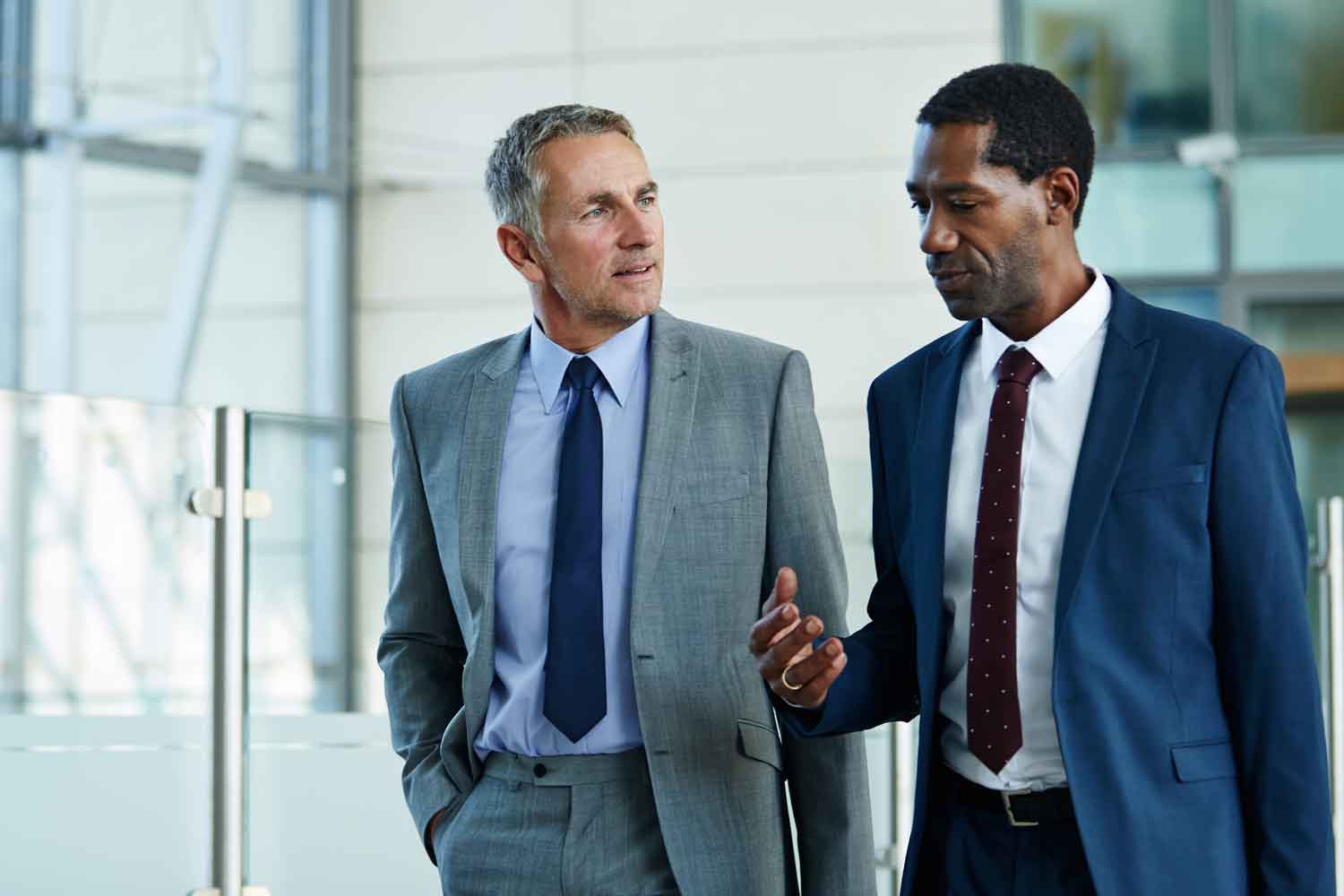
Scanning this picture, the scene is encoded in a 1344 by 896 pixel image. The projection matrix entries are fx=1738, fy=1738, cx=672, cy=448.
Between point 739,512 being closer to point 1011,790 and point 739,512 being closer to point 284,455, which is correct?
point 1011,790

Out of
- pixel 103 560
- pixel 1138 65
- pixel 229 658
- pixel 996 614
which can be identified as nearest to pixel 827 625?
pixel 996 614

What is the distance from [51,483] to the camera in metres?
2.93

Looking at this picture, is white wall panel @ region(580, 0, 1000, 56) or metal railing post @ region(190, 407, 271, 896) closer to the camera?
metal railing post @ region(190, 407, 271, 896)

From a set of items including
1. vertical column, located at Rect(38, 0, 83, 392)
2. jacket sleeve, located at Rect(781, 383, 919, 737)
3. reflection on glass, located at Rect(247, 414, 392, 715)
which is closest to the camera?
jacket sleeve, located at Rect(781, 383, 919, 737)

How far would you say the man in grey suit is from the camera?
6.83 feet

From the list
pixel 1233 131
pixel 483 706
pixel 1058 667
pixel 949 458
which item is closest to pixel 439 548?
pixel 483 706

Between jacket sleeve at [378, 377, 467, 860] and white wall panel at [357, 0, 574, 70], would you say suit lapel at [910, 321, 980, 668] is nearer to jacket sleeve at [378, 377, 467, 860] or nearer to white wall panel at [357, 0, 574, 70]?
jacket sleeve at [378, 377, 467, 860]

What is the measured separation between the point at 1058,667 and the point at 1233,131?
19.8 ft

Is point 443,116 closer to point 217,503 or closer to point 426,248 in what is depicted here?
point 426,248

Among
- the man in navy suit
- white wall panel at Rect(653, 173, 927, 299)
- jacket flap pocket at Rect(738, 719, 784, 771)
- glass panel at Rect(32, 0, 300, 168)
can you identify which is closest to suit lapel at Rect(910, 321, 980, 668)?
the man in navy suit

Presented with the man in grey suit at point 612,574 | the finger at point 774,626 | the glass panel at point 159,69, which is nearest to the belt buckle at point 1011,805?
the finger at point 774,626

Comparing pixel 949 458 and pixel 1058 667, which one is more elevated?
pixel 949 458

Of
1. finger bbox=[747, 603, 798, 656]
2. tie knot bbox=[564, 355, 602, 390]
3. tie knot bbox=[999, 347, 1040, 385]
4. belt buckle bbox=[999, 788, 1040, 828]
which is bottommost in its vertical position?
belt buckle bbox=[999, 788, 1040, 828]

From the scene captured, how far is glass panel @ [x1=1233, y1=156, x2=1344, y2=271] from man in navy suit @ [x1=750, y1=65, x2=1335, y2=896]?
18.5 ft
